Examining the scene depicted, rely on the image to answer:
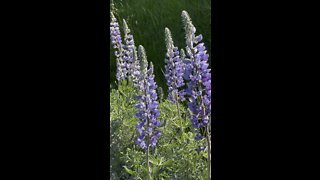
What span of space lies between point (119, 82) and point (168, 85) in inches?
14.4

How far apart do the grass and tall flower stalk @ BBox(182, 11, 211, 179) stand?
0.19ft

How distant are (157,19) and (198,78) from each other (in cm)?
41

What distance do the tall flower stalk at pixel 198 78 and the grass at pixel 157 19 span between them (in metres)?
0.06

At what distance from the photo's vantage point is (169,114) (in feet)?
10.2

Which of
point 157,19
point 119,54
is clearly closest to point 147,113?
point 157,19

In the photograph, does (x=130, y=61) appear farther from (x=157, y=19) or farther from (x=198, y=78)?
(x=198, y=78)

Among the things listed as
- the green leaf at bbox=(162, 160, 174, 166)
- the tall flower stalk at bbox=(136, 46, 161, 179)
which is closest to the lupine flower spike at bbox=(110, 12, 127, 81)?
the tall flower stalk at bbox=(136, 46, 161, 179)

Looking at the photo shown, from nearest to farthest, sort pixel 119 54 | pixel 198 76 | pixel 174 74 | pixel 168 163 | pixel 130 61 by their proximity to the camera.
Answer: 1. pixel 198 76
2. pixel 168 163
3. pixel 174 74
4. pixel 119 54
5. pixel 130 61

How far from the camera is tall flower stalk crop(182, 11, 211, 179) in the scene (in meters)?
2.37

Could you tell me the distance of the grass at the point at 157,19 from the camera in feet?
7.92

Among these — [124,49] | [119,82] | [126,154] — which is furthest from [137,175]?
[124,49]

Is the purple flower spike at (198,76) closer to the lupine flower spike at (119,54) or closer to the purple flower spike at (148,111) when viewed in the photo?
the purple flower spike at (148,111)

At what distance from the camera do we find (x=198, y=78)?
239cm
